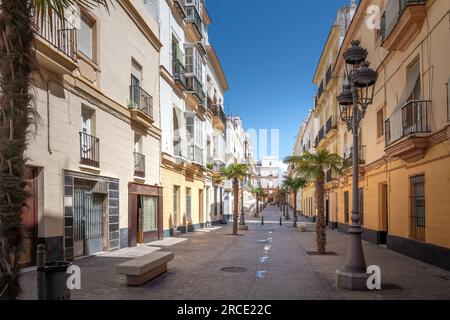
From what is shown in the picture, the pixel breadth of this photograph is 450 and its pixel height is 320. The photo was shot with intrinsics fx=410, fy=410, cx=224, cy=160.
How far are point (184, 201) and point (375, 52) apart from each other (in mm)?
13480

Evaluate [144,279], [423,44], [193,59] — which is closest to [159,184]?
[193,59]

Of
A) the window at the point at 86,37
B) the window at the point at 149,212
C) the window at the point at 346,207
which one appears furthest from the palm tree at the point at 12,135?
the window at the point at 346,207

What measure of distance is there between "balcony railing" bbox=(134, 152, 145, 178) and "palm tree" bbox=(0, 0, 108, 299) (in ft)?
42.9

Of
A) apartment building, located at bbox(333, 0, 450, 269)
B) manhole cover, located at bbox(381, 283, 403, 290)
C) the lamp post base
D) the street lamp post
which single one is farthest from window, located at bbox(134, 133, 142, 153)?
manhole cover, located at bbox(381, 283, 403, 290)

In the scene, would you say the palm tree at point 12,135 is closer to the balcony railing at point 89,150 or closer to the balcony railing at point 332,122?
the balcony railing at point 89,150

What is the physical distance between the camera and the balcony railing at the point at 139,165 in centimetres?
1731

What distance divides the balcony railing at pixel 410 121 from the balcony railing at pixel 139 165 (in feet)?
33.0

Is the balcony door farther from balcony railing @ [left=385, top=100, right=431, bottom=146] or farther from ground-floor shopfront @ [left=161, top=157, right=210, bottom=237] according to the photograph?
balcony railing @ [left=385, top=100, right=431, bottom=146]

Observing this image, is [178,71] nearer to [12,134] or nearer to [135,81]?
[135,81]

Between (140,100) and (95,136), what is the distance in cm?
461

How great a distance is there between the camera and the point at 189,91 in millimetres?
24422

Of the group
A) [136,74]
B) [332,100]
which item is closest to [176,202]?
[136,74]
